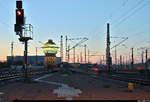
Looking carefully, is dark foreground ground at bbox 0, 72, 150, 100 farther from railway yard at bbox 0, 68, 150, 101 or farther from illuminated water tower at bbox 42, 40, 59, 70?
illuminated water tower at bbox 42, 40, 59, 70

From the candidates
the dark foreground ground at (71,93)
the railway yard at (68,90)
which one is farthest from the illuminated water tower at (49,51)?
the dark foreground ground at (71,93)

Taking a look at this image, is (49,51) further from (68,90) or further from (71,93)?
(71,93)

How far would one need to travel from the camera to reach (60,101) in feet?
37.4

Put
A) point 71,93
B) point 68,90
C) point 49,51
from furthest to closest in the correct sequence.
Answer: point 49,51, point 68,90, point 71,93

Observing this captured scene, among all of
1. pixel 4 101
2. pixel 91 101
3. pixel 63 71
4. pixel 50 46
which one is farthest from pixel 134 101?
pixel 50 46

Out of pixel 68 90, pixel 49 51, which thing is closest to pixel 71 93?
pixel 68 90

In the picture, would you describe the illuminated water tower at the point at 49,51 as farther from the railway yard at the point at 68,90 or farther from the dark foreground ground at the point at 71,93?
the dark foreground ground at the point at 71,93

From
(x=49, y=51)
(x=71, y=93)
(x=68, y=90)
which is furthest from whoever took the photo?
(x=49, y=51)

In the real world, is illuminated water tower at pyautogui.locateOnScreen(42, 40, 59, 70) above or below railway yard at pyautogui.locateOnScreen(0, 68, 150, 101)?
above

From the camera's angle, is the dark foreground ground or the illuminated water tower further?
the illuminated water tower

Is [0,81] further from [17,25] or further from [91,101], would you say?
[91,101]

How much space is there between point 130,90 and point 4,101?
34.6 ft

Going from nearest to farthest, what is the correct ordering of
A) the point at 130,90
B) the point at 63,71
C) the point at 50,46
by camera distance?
the point at 130,90 → the point at 63,71 → the point at 50,46

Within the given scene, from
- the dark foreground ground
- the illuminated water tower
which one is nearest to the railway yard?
the dark foreground ground
